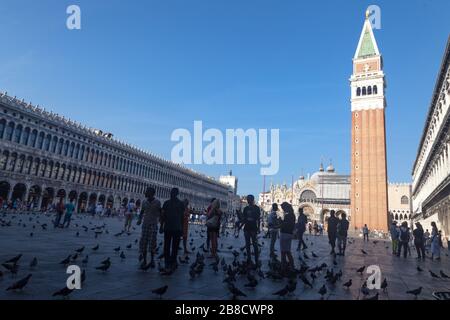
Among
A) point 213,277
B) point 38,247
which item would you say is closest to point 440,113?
point 213,277

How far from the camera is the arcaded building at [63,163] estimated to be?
3534 cm

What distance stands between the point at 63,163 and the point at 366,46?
56927 millimetres

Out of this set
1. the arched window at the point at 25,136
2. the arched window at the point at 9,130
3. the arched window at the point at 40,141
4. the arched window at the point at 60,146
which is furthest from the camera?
the arched window at the point at 60,146

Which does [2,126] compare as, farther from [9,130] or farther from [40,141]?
[40,141]

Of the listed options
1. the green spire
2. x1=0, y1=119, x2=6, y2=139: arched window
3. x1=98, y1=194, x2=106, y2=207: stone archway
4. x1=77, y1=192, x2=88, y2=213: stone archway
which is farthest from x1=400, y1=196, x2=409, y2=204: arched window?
x1=0, y1=119, x2=6, y2=139: arched window

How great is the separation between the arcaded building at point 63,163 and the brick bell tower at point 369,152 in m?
37.1

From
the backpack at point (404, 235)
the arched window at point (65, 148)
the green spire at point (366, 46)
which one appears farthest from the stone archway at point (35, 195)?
the green spire at point (366, 46)

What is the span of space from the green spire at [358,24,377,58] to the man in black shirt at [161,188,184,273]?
62.9m

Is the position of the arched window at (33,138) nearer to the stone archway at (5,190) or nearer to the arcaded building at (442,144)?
the stone archway at (5,190)

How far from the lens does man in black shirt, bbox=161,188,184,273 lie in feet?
22.5

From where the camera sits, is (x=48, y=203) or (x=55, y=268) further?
(x=48, y=203)
